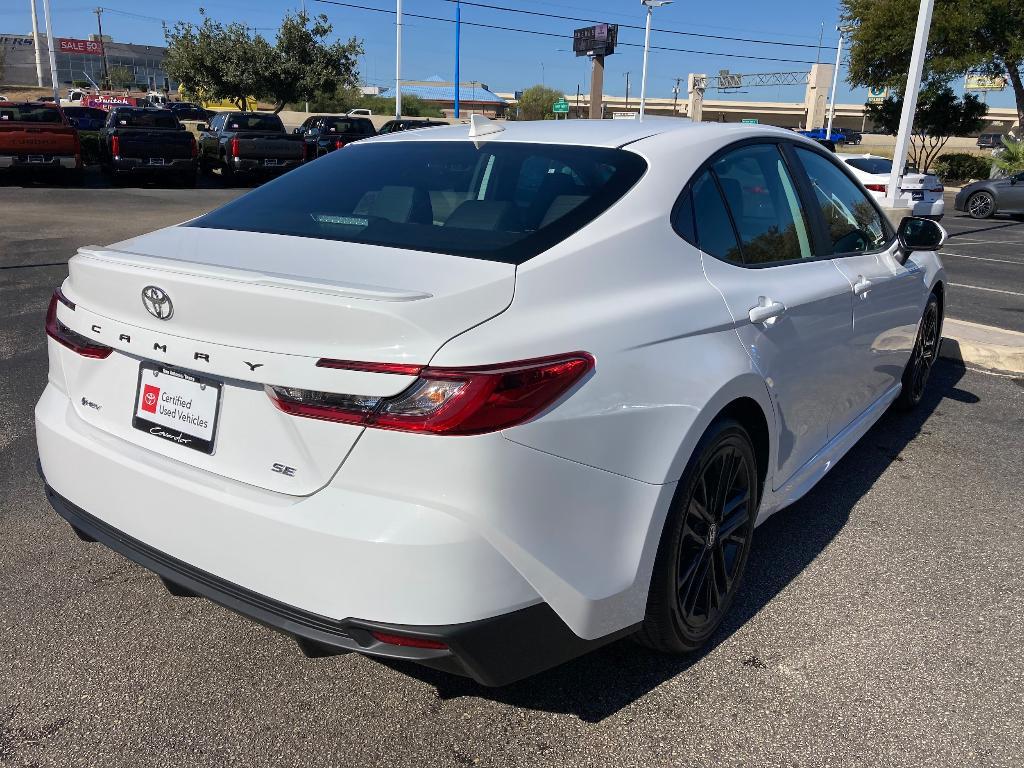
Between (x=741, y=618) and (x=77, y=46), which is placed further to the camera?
(x=77, y=46)

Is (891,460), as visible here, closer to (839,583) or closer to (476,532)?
(839,583)

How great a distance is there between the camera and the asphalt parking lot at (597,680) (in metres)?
2.35

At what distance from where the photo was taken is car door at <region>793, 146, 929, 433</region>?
3.65 metres

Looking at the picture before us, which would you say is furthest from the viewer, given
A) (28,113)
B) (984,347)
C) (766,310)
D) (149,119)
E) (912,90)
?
(149,119)

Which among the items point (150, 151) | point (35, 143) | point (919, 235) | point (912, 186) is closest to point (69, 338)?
point (919, 235)

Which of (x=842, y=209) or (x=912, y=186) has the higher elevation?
(x=842, y=209)

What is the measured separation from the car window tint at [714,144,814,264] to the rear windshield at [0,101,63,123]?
1992 centimetres

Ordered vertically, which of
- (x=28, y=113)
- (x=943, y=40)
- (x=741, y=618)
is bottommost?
(x=741, y=618)

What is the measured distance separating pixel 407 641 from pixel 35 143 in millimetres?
19852

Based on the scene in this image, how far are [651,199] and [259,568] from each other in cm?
153

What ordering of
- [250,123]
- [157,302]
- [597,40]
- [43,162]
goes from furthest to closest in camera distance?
[597,40] < [250,123] < [43,162] < [157,302]

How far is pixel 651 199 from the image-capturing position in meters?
2.58

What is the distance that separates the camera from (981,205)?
838 inches

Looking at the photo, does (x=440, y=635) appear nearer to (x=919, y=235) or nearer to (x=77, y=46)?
(x=919, y=235)
